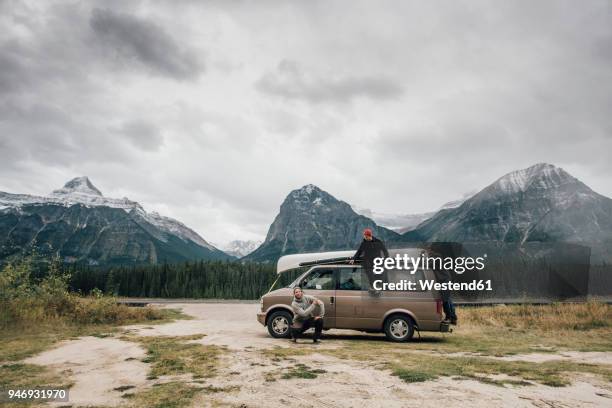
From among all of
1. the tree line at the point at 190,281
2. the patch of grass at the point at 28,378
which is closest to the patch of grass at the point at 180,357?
the patch of grass at the point at 28,378

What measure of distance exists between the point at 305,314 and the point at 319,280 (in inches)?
57.7

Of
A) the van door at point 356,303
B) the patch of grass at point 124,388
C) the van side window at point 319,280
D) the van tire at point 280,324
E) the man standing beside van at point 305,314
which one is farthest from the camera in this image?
the van side window at point 319,280

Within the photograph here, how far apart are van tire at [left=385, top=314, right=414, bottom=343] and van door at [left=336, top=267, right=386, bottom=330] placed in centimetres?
32

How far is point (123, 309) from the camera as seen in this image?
65.0 feet

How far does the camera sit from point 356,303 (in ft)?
46.8

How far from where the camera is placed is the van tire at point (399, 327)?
46.0 ft

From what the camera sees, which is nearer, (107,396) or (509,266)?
(107,396)

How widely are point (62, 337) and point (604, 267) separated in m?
130

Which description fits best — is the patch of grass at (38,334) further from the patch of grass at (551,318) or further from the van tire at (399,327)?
the patch of grass at (551,318)

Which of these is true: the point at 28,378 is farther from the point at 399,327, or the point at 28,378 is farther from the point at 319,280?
the point at 399,327

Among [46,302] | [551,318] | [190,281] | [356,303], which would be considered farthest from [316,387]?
[190,281]

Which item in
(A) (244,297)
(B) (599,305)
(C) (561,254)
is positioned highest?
(C) (561,254)

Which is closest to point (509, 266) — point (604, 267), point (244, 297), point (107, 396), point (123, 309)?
point (604, 267)

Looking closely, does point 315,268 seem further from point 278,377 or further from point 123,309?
point 123,309
